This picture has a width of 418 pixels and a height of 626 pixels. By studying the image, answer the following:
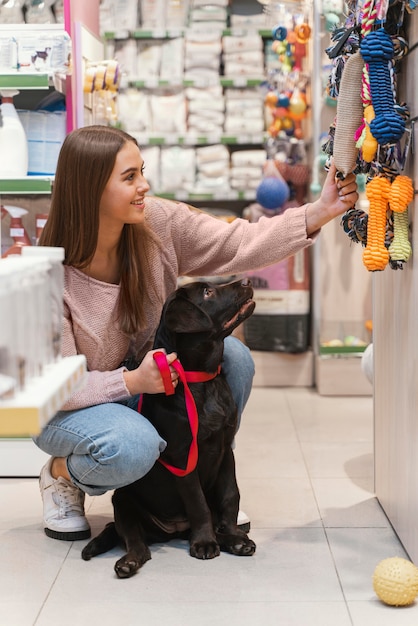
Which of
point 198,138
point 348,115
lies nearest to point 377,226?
point 348,115

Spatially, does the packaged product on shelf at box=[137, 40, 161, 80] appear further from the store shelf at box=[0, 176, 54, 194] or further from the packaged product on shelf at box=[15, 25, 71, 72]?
the store shelf at box=[0, 176, 54, 194]

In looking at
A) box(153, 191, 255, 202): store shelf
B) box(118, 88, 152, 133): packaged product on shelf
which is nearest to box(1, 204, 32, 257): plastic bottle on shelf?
box(153, 191, 255, 202): store shelf

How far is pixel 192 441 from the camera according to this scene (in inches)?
94.5

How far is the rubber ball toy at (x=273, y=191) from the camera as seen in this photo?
468cm

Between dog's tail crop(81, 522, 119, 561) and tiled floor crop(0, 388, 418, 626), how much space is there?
0.02 meters

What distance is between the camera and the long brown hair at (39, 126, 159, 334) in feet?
7.89

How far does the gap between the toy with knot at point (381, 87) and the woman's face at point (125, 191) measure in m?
0.68

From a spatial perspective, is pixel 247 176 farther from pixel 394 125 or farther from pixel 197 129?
pixel 394 125

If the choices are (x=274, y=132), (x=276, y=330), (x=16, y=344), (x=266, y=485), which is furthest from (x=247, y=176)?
(x=16, y=344)

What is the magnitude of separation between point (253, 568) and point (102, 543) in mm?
435

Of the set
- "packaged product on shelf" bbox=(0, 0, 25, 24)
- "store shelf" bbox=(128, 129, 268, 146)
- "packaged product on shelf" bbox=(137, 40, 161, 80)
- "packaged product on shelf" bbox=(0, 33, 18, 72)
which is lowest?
"store shelf" bbox=(128, 129, 268, 146)

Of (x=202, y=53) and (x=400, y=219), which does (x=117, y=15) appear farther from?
(x=400, y=219)

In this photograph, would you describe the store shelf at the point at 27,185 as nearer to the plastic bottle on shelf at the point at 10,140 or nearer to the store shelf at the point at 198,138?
the plastic bottle on shelf at the point at 10,140

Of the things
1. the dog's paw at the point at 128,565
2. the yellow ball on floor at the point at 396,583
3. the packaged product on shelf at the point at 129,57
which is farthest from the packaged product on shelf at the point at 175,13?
the yellow ball on floor at the point at 396,583
